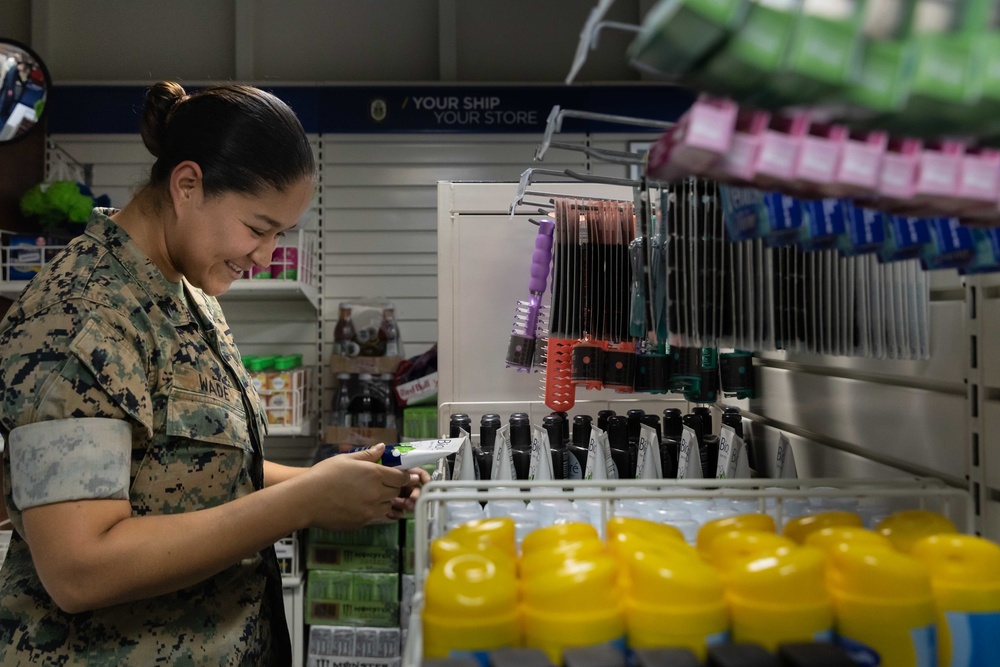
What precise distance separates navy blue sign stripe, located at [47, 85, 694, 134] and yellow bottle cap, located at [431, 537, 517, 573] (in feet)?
11.6

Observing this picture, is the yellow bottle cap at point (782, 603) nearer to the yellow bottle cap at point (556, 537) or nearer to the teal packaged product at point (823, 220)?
the yellow bottle cap at point (556, 537)

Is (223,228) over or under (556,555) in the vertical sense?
over

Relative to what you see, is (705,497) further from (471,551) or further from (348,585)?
(348,585)

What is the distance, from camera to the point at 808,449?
178 centimetres

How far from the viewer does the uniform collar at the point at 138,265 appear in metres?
1.39

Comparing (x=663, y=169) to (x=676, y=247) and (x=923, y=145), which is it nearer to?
(x=923, y=145)

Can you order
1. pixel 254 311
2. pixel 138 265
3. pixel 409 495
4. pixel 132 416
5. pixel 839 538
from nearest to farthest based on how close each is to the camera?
pixel 839 538 → pixel 132 416 → pixel 138 265 → pixel 409 495 → pixel 254 311

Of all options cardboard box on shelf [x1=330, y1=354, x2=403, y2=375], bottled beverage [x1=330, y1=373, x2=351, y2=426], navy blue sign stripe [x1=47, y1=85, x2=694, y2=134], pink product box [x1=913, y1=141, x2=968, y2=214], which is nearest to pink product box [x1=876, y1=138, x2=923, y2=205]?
pink product box [x1=913, y1=141, x2=968, y2=214]

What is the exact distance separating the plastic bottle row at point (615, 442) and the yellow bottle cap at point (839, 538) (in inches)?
35.7

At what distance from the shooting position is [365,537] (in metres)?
2.85

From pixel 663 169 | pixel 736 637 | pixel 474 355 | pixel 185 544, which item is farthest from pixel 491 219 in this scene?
pixel 736 637

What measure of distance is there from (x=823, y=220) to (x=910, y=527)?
407 mm

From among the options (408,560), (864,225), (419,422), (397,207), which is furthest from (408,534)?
(864,225)

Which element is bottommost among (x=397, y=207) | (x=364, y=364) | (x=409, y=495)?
(x=409, y=495)
